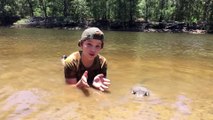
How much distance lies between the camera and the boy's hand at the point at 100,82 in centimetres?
719

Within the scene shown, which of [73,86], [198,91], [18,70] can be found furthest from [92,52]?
[18,70]

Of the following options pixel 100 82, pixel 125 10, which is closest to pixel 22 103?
pixel 100 82

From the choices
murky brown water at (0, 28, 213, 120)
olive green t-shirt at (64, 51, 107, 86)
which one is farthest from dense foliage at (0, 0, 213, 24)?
olive green t-shirt at (64, 51, 107, 86)

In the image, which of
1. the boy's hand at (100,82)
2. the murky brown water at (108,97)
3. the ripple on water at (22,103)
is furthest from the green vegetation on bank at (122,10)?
the ripple on water at (22,103)

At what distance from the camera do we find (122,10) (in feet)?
219

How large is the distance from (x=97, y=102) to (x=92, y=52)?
4.17ft

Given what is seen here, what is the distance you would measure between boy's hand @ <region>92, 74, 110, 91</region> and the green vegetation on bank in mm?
56900

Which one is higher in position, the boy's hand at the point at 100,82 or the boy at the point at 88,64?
the boy at the point at 88,64

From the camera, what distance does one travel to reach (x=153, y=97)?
23.2ft

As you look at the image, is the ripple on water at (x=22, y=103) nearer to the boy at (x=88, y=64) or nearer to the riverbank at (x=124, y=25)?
the boy at (x=88, y=64)

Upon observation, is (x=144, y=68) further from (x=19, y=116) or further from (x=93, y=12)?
(x=93, y=12)

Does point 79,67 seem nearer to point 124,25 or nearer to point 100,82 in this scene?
point 100,82

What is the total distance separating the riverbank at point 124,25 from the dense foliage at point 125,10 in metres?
3.70

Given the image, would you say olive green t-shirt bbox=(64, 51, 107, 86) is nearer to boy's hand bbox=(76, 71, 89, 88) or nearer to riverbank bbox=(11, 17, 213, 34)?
boy's hand bbox=(76, 71, 89, 88)
